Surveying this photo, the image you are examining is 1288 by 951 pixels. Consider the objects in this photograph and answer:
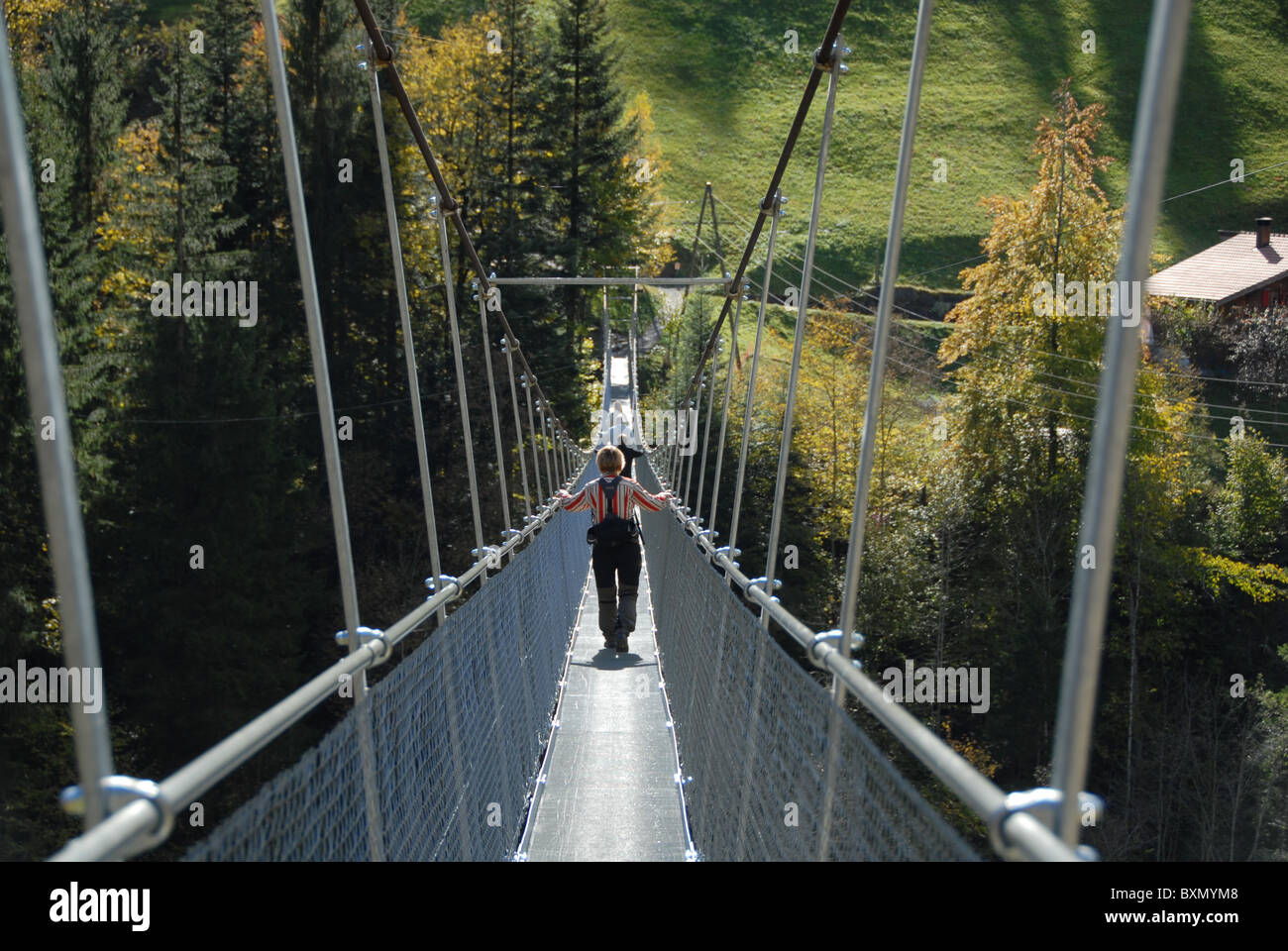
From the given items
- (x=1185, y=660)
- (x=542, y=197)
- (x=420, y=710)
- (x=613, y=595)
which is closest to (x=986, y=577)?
(x=1185, y=660)

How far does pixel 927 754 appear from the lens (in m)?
1.41

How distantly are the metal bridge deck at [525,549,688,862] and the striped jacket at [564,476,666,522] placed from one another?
0.85 m

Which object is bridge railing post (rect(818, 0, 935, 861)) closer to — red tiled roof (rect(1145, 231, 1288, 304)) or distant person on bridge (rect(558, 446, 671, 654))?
distant person on bridge (rect(558, 446, 671, 654))

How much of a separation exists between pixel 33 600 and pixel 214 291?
5823 mm

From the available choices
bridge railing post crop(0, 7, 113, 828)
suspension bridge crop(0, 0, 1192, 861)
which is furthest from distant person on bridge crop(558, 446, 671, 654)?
bridge railing post crop(0, 7, 113, 828)

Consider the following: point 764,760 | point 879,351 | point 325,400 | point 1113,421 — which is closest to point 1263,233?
point 764,760

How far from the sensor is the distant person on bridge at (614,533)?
5484mm

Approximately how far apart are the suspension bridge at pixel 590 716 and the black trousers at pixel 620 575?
23 centimetres

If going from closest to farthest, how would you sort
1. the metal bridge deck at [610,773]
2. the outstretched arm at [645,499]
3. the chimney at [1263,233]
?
the metal bridge deck at [610,773] → the outstretched arm at [645,499] → the chimney at [1263,233]

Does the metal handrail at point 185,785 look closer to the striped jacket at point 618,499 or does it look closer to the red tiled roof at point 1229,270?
the striped jacket at point 618,499

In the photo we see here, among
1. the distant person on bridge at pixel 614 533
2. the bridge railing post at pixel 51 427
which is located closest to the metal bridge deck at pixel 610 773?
the distant person on bridge at pixel 614 533

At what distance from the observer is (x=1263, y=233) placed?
3731 cm

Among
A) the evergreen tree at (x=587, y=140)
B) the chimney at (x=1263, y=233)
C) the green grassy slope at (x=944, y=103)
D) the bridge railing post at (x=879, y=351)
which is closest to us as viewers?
the bridge railing post at (x=879, y=351)
